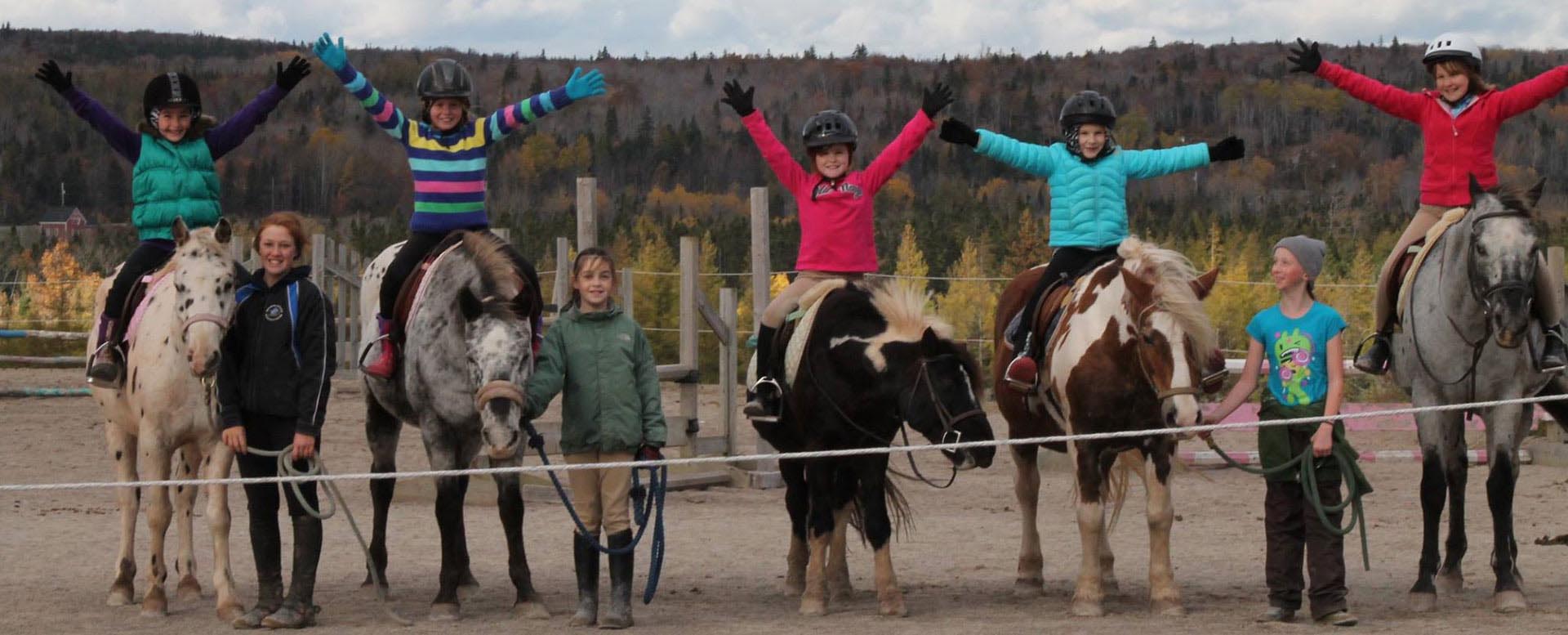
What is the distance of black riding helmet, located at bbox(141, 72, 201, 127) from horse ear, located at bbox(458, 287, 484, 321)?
2099 mm

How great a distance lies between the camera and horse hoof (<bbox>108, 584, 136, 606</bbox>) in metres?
8.62

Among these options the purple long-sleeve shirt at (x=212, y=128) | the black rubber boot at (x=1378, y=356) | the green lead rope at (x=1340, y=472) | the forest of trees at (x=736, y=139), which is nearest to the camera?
the green lead rope at (x=1340, y=472)

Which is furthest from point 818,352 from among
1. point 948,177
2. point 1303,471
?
point 948,177

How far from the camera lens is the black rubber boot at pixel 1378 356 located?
28.0 feet

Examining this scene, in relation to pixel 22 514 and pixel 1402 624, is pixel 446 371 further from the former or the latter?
pixel 22 514

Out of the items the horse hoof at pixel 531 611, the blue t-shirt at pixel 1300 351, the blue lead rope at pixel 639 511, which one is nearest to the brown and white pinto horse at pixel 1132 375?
the blue t-shirt at pixel 1300 351

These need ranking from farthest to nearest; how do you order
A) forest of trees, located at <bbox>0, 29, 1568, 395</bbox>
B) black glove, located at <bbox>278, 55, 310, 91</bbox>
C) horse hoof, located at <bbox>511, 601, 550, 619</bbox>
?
forest of trees, located at <bbox>0, 29, 1568, 395</bbox>
black glove, located at <bbox>278, 55, 310, 91</bbox>
horse hoof, located at <bbox>511, 601, 550, 619</bbox>

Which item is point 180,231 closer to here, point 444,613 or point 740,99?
point 444,613

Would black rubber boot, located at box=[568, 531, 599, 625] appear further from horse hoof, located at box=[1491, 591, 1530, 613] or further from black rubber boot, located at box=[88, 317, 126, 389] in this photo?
horse hoof, located at box=[1491, 591, 1530, 613]

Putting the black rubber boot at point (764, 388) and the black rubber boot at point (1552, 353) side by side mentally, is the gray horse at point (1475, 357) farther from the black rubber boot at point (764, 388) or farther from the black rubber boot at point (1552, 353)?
the black rubber boot at point (764, 388)

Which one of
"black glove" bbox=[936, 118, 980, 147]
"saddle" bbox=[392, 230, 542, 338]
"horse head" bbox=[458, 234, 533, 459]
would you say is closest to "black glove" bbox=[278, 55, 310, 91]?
"saddle" bbox=[392, 230, 542, 338]

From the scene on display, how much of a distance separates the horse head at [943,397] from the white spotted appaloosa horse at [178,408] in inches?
115

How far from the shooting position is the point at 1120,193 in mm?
8797

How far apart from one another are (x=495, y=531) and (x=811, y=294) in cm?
371
